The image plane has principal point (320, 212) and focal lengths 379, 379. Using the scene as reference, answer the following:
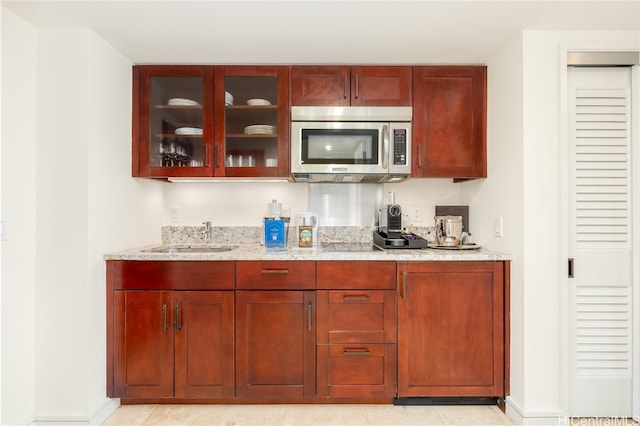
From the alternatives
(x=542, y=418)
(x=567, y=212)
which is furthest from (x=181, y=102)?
(x=542, y=418)

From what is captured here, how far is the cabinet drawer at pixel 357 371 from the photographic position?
7.39ft

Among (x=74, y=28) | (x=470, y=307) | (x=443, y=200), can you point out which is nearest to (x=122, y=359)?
(x=74, y=28)

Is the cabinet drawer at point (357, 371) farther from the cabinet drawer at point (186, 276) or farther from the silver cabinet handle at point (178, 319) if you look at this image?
the silver cabinet handle at point (178, 319)

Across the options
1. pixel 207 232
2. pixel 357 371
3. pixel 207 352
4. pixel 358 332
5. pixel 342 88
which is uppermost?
pixel 342 88

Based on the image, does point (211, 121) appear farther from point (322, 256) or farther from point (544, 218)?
point (544, 218)

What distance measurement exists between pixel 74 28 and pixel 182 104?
697 mm

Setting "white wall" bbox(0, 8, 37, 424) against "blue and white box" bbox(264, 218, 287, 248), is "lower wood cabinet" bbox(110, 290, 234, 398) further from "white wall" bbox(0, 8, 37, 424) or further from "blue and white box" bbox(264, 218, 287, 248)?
"blue and white box" bbox(264, 218, 287, 248)

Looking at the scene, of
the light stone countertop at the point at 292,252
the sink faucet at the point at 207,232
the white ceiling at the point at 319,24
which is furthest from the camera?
the sink faucet at the point at 207,232

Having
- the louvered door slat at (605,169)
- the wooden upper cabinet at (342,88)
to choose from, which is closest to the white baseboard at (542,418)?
the louvered door slat at (605,169)

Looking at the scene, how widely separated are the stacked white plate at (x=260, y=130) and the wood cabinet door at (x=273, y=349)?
1.06 metres

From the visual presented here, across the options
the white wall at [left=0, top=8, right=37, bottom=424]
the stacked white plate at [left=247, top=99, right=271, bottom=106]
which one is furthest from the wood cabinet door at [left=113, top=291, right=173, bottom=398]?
the stacked white plate at [left=247, top=99, right=271, bottom=106]

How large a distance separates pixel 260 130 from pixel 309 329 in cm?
134

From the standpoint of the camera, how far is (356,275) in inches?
89.0

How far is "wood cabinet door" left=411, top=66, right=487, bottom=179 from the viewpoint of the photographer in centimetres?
257
